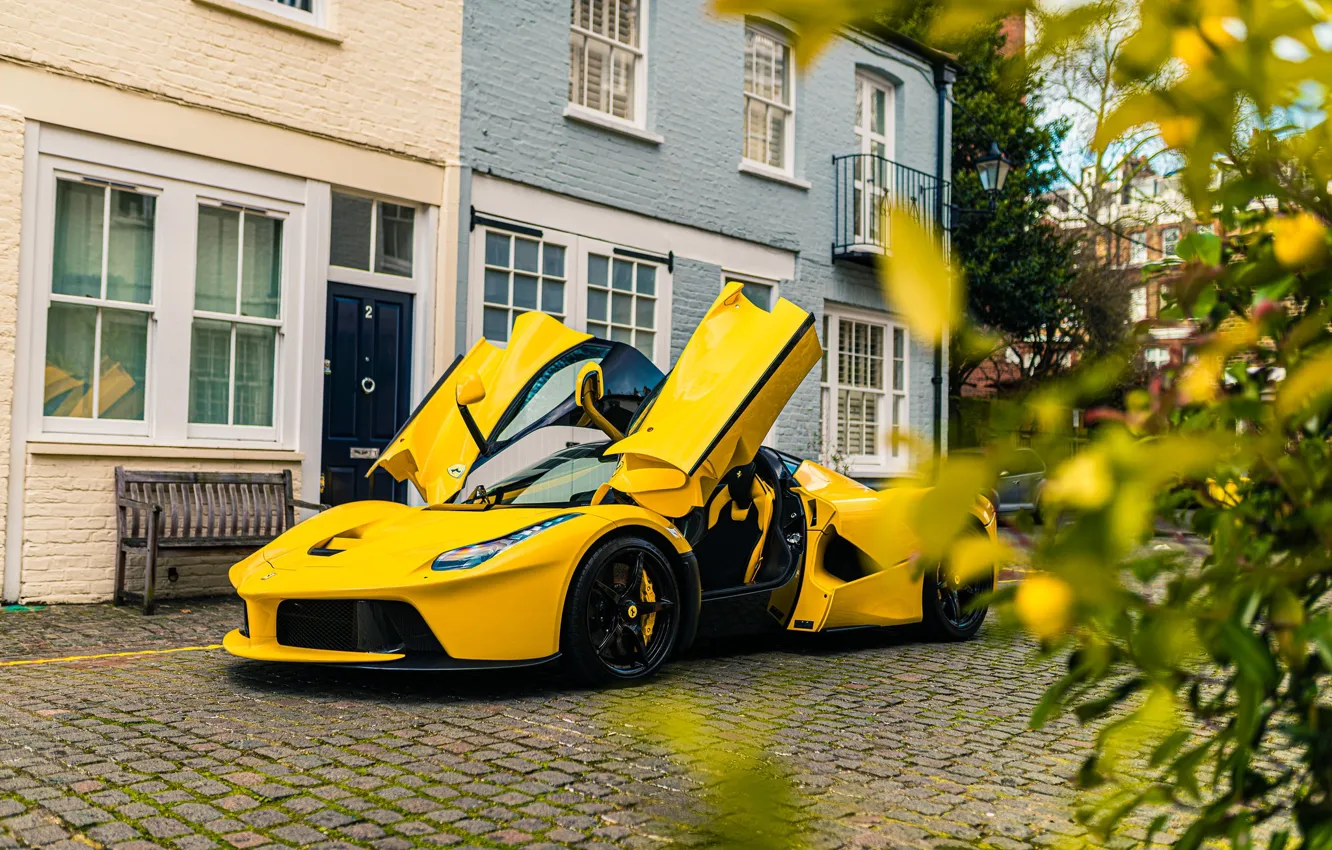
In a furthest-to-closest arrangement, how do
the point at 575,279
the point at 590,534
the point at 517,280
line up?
the point at 575,279 → the point at 517,280 → the point at 590,534

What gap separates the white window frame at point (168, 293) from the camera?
8562mm

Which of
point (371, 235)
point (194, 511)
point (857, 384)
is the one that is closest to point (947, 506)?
point (194, 511)

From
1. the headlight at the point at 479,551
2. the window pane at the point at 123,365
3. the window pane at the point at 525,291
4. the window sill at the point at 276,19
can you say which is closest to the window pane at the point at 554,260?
the window pane at the point at 525,291

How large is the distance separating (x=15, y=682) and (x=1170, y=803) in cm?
552

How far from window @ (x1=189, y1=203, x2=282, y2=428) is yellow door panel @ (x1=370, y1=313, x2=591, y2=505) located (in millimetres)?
3298

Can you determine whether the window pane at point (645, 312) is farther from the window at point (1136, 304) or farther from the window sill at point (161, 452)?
the window at point (1136, 304)

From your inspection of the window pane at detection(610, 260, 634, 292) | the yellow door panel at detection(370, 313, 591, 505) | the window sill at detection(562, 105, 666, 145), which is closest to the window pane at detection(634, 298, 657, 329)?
the window pane at detection(610, 260, 634, 292)

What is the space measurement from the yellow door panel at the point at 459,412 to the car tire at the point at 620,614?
1.22m

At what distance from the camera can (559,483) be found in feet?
21.1

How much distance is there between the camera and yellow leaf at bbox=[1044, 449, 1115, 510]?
82 centimetres

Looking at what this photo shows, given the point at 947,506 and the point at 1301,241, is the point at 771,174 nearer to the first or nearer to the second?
the point at 1301,241

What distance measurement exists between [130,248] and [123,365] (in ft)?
2.81

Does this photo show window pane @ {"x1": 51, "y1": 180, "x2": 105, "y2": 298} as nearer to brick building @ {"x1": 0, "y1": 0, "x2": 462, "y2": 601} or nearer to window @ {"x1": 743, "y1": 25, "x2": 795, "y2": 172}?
brick building @ {"x1": 0, "y1": 0, "x2": 462, "y2": 601}

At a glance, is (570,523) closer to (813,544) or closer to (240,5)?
(813,544)
